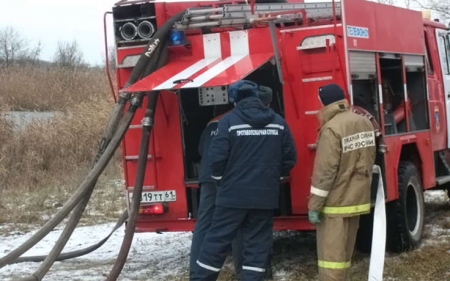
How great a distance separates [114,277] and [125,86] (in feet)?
5.77

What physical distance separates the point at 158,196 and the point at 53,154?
30.7 feet

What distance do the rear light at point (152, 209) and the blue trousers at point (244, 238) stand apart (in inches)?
51.2

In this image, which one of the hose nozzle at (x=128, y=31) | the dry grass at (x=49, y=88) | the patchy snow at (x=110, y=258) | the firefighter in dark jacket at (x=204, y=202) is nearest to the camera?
the firefighter in dark jacket at (x=204, y=202)

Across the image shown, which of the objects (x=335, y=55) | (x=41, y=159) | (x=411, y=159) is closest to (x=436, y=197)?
(x=411, y=159)

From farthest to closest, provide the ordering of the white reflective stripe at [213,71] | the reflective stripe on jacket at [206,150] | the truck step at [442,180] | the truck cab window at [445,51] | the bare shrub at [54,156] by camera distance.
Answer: the bare shrub at [54,156]
the truck cab window at [445,51]
the truck step at [442,180]
the reflective stripe on jacket at [206,150]
the white reflective stripe at [213,71]

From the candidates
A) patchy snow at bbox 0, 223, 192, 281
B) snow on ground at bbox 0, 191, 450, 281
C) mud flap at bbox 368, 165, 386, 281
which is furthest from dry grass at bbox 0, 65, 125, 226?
mud flap at bbox 368, 165, 386, 281

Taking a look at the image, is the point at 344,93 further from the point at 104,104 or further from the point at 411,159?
the point at 104,104

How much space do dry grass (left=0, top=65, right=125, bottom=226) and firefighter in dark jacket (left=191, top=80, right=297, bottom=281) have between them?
5.33m

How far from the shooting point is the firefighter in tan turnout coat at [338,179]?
5.52m

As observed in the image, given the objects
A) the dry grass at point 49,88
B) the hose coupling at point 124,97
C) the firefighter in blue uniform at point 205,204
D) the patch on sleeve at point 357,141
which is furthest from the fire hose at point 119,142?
the dry grass at point 49,88

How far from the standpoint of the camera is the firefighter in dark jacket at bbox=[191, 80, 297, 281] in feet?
18.3

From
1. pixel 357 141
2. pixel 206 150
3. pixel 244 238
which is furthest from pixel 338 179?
pixel 206 150

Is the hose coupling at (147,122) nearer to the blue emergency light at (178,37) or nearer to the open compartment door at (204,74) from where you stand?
the open compartment door at (204,74)

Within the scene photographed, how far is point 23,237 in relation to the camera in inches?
378
